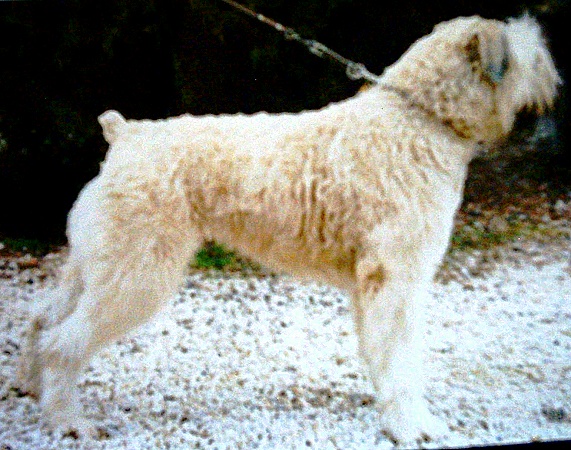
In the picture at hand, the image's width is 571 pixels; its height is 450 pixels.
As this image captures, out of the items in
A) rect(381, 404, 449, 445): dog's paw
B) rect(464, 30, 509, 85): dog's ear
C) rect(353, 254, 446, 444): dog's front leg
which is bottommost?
rect(381, 404, 449, 445): dog's paw

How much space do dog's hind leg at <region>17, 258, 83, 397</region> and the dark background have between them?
134 millimetres

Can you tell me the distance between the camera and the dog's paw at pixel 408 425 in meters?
1.86

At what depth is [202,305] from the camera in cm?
202

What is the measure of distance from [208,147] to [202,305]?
1.74 feet

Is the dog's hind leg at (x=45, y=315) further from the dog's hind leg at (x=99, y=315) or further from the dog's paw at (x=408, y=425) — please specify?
the dog's paw at (x=408, y=425)

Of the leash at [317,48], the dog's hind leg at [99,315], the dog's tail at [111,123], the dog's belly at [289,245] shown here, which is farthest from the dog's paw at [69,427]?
the leash at [317,48]

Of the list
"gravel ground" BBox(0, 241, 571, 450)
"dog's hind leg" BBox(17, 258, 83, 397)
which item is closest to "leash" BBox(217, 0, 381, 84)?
"gravel ground" BBox(0, 241, 571, 450)

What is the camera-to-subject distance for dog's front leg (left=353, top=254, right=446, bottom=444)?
180cm

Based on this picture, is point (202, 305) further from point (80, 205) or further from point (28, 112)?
point (28, 112)

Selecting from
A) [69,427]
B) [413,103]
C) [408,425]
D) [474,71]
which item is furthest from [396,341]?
[69,427]

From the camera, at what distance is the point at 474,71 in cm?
176

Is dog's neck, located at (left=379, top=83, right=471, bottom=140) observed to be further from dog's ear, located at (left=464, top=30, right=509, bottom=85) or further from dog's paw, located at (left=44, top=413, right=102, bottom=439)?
dog's paw, located at (left=44, top=413, right=102, bottom=439)

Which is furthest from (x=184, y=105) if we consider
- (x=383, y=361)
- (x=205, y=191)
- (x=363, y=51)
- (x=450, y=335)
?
(x=450, y=335)

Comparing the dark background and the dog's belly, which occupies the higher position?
the dark background
